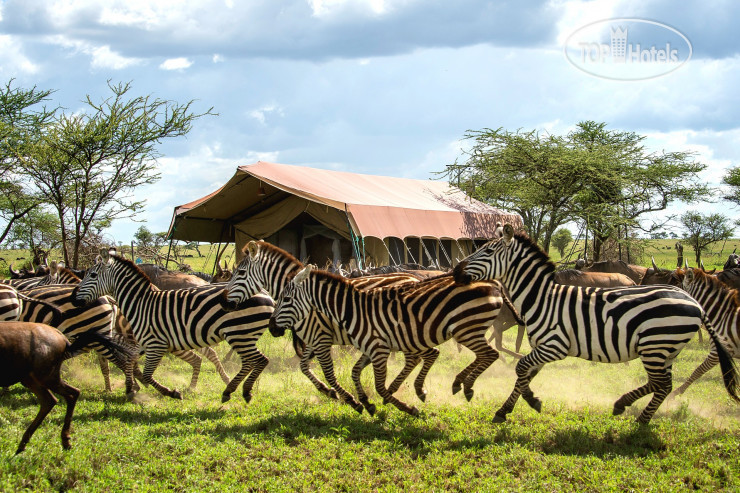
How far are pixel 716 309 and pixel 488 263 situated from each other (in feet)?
12.1

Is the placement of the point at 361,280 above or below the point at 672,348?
above

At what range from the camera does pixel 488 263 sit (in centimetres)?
704

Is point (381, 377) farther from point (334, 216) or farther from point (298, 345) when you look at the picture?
point (334, 216)

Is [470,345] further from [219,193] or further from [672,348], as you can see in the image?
[219,193]

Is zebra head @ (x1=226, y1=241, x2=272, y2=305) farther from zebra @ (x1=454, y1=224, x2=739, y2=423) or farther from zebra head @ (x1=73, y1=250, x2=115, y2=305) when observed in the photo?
zebra @ (x1=454, y1=224, x2=739, y2=423)

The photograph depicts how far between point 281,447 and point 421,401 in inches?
100

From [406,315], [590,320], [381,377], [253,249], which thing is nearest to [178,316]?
[253,249]

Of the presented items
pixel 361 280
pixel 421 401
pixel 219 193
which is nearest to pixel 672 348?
pixel 421 401

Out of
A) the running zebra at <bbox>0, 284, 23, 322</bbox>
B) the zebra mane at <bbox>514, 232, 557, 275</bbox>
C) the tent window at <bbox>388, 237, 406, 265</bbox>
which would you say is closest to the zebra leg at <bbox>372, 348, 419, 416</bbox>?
the zebra mane at <bbox>514, 232, 557, 275</bbox>

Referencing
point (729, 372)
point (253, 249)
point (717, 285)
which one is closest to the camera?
point (729, 372)

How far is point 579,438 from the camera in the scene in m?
6.09

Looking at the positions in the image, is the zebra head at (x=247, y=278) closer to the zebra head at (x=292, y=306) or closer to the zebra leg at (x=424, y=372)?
the zebra head at (x=292, y=306)

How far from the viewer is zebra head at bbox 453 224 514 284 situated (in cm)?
695

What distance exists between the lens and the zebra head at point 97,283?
809 centimetres
